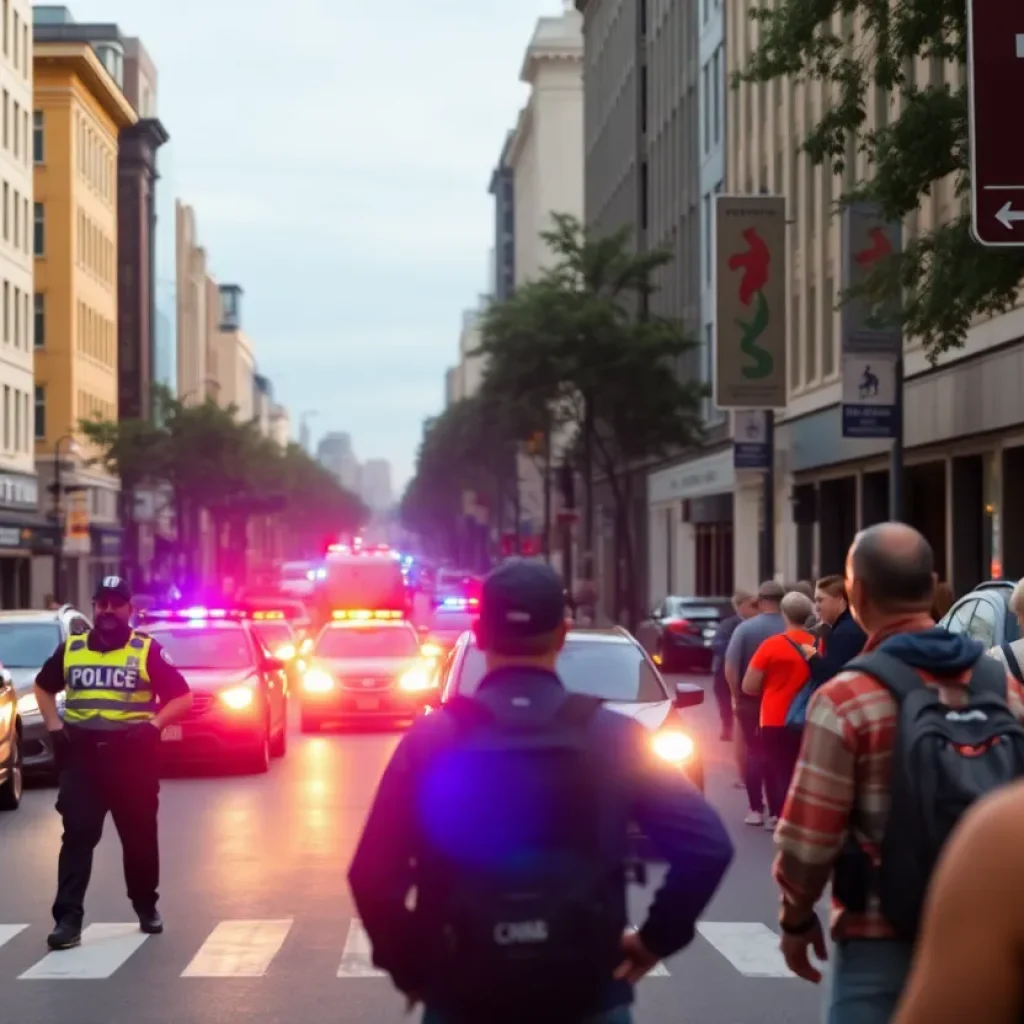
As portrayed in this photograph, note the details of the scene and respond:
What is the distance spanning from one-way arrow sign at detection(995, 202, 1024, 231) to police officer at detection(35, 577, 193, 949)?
4.82m

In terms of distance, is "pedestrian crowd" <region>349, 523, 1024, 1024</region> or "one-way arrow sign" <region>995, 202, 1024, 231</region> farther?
"one-way arrow sign" <region>995, 202, 1024, 231</region>

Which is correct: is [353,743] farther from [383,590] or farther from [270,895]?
[383,590]

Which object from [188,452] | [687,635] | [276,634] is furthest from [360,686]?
[188,452]

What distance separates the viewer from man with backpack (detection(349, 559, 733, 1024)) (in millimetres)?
4258

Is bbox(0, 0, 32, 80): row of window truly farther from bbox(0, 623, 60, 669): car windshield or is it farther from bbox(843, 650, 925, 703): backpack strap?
bbox(843, 650, 925, 703): backpack strap

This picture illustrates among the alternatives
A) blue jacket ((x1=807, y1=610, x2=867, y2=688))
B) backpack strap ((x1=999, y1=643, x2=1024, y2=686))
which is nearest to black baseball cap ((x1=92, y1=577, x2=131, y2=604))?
blue jacket ((x1=807, y1=610, x2=867, y2=688))

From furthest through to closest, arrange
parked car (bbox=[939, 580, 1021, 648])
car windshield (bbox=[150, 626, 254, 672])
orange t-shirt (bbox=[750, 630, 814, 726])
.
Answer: car windshield (bbox=[150, 626, 254, 672]), orange t-shirt (bbox=[750, 630, 814, 726]), parked car (bbox=[939, 580, 1021, 648])

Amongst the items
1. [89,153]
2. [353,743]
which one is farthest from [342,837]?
[89,153]

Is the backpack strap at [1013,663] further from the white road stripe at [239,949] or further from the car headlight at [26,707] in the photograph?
the car headlight at [26,707]

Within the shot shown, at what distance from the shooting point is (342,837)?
1733cm

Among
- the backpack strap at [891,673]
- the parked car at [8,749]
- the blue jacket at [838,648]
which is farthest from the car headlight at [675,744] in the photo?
the backpack strap at [891,673]

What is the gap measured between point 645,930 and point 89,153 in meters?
89.5

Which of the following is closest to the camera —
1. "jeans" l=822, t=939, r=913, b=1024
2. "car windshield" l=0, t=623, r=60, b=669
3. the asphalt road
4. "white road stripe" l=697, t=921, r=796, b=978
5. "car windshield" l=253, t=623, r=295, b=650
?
"jeans" l=822, t=939, r=913, b=1024

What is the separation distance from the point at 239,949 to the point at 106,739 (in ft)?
4.05
